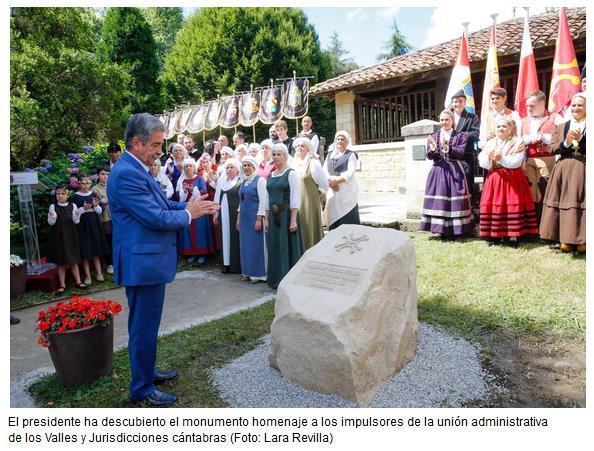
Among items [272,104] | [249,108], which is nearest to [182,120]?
[249,108]

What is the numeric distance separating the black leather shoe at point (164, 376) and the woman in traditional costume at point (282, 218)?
243cm

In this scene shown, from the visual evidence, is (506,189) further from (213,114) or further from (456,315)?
(213,114)

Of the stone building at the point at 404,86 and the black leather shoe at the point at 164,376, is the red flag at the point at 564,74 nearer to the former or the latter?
the stone building at the point at 404,86

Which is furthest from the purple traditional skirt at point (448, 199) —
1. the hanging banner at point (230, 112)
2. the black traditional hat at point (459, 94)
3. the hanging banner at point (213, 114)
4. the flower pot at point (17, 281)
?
the hanging banner at point (213, 114)

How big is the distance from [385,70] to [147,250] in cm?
1154

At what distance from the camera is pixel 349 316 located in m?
3.10

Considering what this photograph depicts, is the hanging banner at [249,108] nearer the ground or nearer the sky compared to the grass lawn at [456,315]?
nearer the sky

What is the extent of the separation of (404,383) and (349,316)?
748 millimetres

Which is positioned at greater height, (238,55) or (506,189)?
(238,55)

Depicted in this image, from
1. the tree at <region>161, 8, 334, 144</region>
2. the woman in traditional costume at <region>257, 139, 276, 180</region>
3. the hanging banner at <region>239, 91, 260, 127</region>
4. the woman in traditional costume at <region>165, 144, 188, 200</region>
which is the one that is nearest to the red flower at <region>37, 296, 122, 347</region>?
the woman in traditional costume at <region>257, 139, 276, 180</region>

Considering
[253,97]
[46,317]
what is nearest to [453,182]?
[46,317]

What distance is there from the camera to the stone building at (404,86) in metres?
10.6
